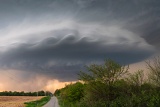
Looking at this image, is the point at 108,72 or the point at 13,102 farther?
the point at 13,102

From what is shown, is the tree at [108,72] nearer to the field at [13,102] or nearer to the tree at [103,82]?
the tree at [103,82]

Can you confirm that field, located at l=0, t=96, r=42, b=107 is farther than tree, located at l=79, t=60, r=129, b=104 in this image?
Yes

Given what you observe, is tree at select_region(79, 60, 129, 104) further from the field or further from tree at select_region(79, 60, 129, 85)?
the field

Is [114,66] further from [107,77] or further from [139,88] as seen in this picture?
[139,88]

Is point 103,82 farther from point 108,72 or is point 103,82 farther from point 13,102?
point 13,102

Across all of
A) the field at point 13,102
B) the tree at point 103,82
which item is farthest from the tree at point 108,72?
the field at point 13,102

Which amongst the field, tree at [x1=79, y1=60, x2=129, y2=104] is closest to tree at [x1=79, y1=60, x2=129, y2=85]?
tree at [x1=79, y1=60, x2=129, y2=104]

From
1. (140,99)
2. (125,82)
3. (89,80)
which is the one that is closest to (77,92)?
(89,80)

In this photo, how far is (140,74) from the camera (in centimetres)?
2862

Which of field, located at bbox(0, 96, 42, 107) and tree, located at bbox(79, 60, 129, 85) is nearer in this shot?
tree, located at bbox(79, 60, 129, 85)

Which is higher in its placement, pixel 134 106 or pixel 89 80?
pixel 89 80

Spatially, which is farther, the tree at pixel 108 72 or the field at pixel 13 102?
the field at pixel 13 102

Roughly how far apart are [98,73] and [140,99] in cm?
861

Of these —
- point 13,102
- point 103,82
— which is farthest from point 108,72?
point 13,102
